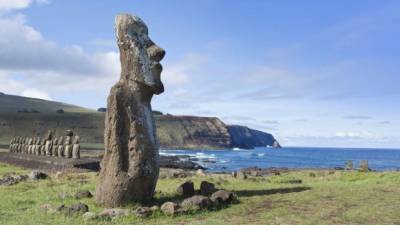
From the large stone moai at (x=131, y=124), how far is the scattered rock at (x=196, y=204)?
1.87m

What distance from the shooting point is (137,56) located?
15.3 meters

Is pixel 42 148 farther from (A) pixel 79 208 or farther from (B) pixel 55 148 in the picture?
(A) pixel 79 208

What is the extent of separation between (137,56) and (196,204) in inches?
184

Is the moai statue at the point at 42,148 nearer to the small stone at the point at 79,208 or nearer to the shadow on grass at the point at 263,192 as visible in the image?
the shadow on grass at the point at 263,192

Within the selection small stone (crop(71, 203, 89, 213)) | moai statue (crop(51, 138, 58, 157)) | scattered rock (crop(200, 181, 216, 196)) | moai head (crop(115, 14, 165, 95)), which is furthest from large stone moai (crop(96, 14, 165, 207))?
moai statue (crop(51, 138, 58, 157))

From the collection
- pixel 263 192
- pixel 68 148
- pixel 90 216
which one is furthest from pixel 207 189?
pixel 68 148

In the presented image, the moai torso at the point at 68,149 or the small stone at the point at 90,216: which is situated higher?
the moai torso at the point at 68,149

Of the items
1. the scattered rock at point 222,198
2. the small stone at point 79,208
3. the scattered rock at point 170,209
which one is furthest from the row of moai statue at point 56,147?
the scattered rock at point 170,209

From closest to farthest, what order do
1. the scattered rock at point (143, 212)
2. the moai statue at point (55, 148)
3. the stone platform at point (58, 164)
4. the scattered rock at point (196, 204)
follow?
the scattered rock at point (143, 212) → the scattered rock at point (196, 204) → the stone platform at point (58, 164) → the moai statue at point (55, 148)

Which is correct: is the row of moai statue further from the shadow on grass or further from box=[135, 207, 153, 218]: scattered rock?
box=[135, 207, 153, 218]: scattered rock

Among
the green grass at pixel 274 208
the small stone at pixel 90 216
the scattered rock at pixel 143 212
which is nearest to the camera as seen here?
the green grass at pixel 274 208

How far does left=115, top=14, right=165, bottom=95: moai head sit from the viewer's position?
1533 centimetres

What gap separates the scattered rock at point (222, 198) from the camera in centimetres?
1397

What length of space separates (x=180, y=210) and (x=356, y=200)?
5027 mm
